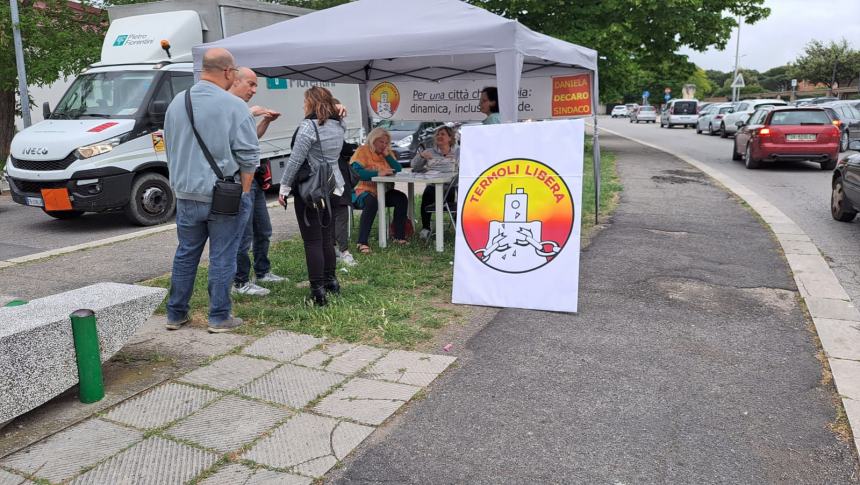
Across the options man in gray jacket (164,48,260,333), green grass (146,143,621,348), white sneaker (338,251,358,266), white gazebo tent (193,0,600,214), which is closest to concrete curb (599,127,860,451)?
green grass (146,143,621,348)

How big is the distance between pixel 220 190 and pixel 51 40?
521 inches

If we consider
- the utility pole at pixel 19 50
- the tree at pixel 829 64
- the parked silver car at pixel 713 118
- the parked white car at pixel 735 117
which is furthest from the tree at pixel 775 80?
the utility pole at pixel 19 50

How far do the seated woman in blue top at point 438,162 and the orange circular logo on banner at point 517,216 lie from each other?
2.18m

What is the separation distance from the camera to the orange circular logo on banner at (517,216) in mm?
5277

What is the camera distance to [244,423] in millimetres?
3438

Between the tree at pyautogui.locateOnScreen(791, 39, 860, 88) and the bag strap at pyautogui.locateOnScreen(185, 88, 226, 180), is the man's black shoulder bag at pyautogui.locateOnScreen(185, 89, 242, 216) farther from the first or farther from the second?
the tree at pyautogui.locateOnScreen(791, 39, 860, 88)

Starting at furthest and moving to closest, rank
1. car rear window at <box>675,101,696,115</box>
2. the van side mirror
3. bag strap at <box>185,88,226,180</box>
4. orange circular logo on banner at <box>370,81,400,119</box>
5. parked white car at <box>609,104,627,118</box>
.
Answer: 1. parked white car at <box>609,104,627,118</box>
2. car rear window at <box>675,101,696,115</box>
3. orange circular logo on banner at <box>370,81,400,119</box>
4. the van side mirror
5. bag strap at <box>185,88,226,180</box>

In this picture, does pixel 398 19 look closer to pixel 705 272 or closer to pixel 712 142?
pixel 705 272

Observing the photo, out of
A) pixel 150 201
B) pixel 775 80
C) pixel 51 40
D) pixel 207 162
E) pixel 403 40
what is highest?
pixel 775 80

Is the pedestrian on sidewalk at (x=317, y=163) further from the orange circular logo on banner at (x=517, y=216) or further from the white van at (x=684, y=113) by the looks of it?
the white van at (x=684, y=113)

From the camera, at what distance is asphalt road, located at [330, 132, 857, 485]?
3.04 m

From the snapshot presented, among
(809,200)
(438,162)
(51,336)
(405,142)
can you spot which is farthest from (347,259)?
(405,142)

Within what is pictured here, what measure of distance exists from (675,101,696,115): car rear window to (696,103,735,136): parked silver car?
7.78 m

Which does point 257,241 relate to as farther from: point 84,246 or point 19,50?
point 19,50
